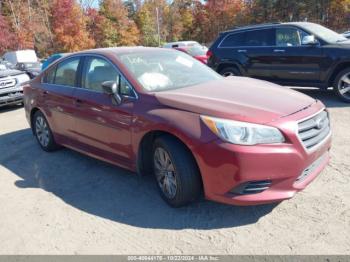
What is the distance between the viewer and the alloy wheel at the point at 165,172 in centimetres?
363

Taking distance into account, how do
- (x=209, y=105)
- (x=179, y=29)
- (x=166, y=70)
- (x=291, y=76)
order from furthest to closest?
1. (x=179, y=29)
2. (x=291, y=76)
3. (x=166, y=70)
4. (x=209, y=105)

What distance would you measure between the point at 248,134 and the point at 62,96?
9.75 ft

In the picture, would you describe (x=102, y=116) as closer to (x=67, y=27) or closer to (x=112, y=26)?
(x=67, y=27)

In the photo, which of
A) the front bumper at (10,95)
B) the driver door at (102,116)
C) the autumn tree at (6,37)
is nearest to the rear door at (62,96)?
the driver door at (102,116)

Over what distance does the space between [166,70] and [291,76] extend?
459 cm

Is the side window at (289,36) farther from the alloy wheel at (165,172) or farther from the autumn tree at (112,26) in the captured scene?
the autumn tree at (112,26)

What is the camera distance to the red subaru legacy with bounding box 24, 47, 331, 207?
3.14 m

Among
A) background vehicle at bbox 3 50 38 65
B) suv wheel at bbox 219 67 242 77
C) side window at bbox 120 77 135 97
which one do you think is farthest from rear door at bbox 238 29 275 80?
background vehicle at bbox 3 50 38 65

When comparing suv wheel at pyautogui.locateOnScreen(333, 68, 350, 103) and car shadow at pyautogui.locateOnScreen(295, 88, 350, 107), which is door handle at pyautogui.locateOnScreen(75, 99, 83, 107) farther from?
suv wheel at pyautogui.locateOnScreen(333, 68, 350, 103)

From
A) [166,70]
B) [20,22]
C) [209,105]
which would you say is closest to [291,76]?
[166,70]

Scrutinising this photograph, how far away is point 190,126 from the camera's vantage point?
3346mm

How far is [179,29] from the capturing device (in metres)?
58.2

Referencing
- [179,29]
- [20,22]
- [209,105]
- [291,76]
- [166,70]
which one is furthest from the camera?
[179,29]

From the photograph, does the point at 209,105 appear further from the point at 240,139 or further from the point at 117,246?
the point at 117,246
